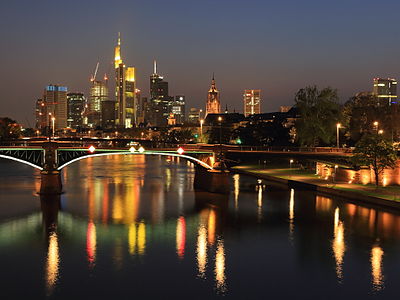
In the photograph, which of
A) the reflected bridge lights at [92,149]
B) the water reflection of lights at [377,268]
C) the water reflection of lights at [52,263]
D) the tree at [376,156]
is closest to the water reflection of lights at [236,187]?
the tree at [376,156]

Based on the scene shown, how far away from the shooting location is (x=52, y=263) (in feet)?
129

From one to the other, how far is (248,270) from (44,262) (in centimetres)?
1630

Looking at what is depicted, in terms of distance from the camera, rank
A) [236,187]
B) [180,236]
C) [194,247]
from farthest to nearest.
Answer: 1. [236,187]
2. [180,236]
3. [194,247]

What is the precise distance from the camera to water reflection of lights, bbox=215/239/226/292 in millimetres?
34531

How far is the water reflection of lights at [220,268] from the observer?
34.5 metres

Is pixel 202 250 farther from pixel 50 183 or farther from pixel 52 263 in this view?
pixel 50 183

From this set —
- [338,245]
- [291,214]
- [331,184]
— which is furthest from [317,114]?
[338,245]

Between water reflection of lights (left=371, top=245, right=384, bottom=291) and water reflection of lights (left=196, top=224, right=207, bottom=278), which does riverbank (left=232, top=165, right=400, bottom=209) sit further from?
water reflection of lights (left=196, top=224, right=207, bottom=278)

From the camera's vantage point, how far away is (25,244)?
45188 millimetres

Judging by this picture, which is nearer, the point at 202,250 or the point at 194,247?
the point at 202,250

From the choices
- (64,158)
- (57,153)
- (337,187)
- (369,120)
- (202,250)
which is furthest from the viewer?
(369,120)

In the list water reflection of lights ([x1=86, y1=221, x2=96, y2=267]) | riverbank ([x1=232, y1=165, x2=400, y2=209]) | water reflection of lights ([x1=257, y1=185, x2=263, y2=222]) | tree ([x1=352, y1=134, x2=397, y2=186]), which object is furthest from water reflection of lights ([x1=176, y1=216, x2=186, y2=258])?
tree ([x1=352, y1=134, x2=397, y2=186])

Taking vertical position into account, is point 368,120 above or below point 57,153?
above

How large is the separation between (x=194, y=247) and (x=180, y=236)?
15.4 feet
